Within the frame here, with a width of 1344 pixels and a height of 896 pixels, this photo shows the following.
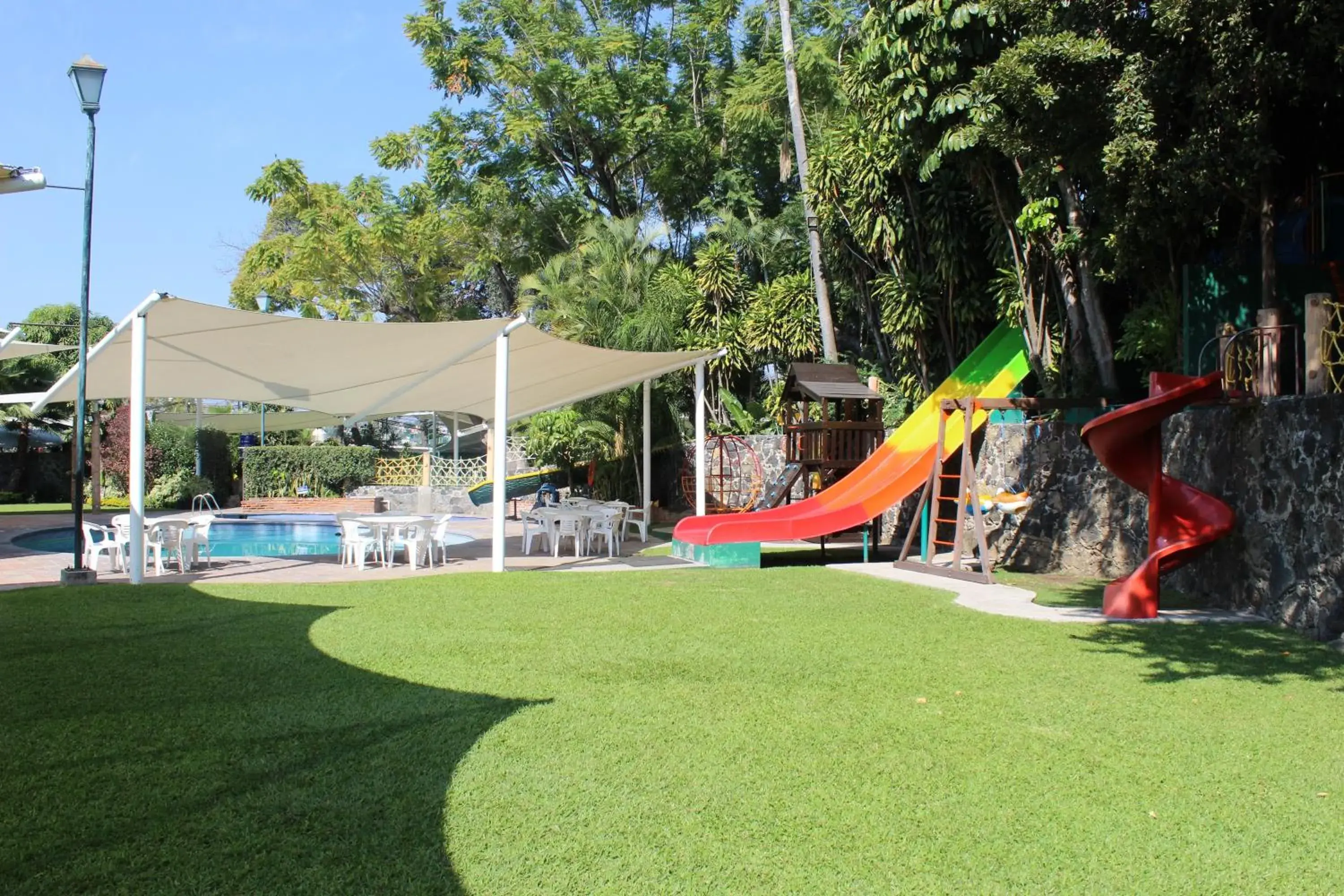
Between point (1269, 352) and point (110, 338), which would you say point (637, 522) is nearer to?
point (110, 338)

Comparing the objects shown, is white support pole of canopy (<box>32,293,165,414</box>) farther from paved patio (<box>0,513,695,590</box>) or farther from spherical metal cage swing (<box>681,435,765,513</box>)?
spherical metal cage swing (<box>681,435,765,513</box>)

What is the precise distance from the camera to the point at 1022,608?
813 cm

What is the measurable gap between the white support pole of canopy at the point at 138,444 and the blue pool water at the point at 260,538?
3288 millimetres

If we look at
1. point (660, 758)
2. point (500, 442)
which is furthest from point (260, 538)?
point (660, 758)

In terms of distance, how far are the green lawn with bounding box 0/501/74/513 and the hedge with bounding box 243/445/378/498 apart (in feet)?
12.6

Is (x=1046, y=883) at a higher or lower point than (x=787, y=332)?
lower

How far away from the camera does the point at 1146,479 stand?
8.30 metres

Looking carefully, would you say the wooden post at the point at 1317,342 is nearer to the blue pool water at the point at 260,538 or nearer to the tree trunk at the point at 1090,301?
the tree trunk at the point at 1090,301

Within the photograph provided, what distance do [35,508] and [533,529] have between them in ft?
52.7

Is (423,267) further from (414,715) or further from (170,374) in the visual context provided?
(414,715)

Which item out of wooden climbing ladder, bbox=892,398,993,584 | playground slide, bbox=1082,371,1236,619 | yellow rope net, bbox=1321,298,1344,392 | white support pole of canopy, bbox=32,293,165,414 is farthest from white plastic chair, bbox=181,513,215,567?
yellow rope net, bbox=1321,298,1344,392

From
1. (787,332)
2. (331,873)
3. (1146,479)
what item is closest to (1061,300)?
(1146,479)

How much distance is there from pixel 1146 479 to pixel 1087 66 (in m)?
3.37

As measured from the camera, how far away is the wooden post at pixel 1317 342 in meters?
7.02
